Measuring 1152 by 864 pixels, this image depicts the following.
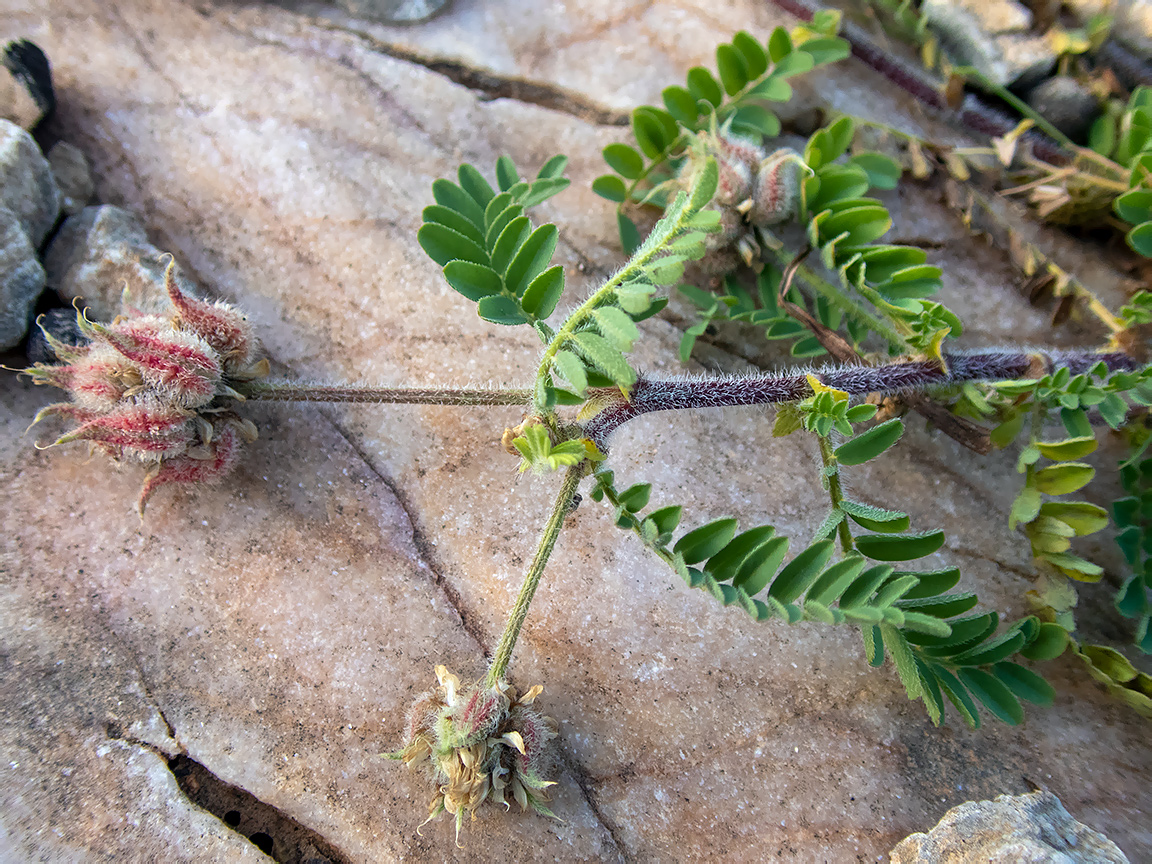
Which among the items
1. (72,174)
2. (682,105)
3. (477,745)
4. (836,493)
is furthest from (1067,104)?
(72,174)

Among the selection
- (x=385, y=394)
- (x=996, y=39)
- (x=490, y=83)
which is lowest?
(x=385, y=394)

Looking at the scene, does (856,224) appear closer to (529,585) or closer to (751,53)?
(751,53)

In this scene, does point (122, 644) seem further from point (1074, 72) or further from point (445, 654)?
point (1074, 72)

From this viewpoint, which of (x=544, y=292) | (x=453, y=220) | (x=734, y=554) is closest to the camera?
(x=734, y=554)

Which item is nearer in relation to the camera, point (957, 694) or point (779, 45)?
point (957, 694)

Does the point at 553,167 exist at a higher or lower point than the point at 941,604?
higher

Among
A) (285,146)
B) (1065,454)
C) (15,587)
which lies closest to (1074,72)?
(1065,454)

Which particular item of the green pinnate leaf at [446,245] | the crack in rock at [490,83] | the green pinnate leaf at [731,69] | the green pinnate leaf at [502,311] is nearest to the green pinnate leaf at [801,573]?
the green pinnate leaf at [502,311]
